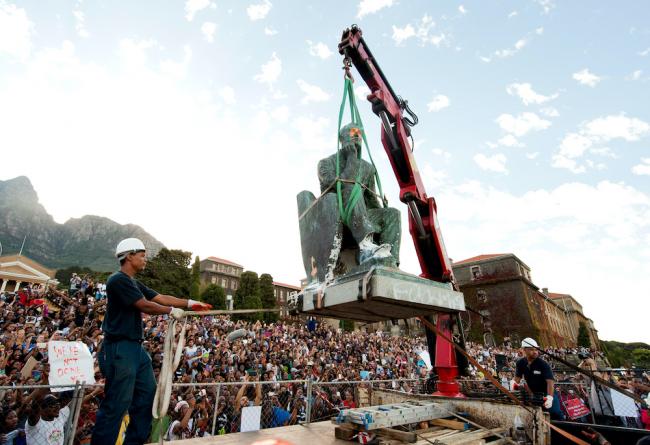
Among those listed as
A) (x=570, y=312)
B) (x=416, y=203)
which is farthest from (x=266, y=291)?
(x=570, y=312)

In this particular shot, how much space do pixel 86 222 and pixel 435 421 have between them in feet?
551

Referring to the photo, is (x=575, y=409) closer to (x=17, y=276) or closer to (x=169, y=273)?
(x=169, y=273)

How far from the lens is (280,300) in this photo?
63.5 metres

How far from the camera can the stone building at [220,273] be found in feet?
203

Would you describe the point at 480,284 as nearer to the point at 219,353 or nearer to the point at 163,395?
the point at 219,353

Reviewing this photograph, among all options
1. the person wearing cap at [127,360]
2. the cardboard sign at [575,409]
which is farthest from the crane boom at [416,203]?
the person wearing cap at [127,360]

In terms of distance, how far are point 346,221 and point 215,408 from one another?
4366 millimetres

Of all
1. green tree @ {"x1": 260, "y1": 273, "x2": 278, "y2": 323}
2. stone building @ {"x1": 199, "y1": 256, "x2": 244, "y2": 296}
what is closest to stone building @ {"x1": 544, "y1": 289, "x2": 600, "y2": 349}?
green tree @ {"x1": 260, "y1": 273, "x2": 278, "y2": 323}

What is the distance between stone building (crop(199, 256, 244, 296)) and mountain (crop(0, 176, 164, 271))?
60.7 m

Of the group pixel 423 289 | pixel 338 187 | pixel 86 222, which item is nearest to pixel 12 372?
pixel 338 187

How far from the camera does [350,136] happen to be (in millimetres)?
3336

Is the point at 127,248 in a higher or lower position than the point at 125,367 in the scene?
higher

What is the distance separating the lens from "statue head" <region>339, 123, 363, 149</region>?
10.8 ft

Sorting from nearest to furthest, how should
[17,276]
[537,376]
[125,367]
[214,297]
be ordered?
[125,367], [537,376], [17,276], [214,297]
